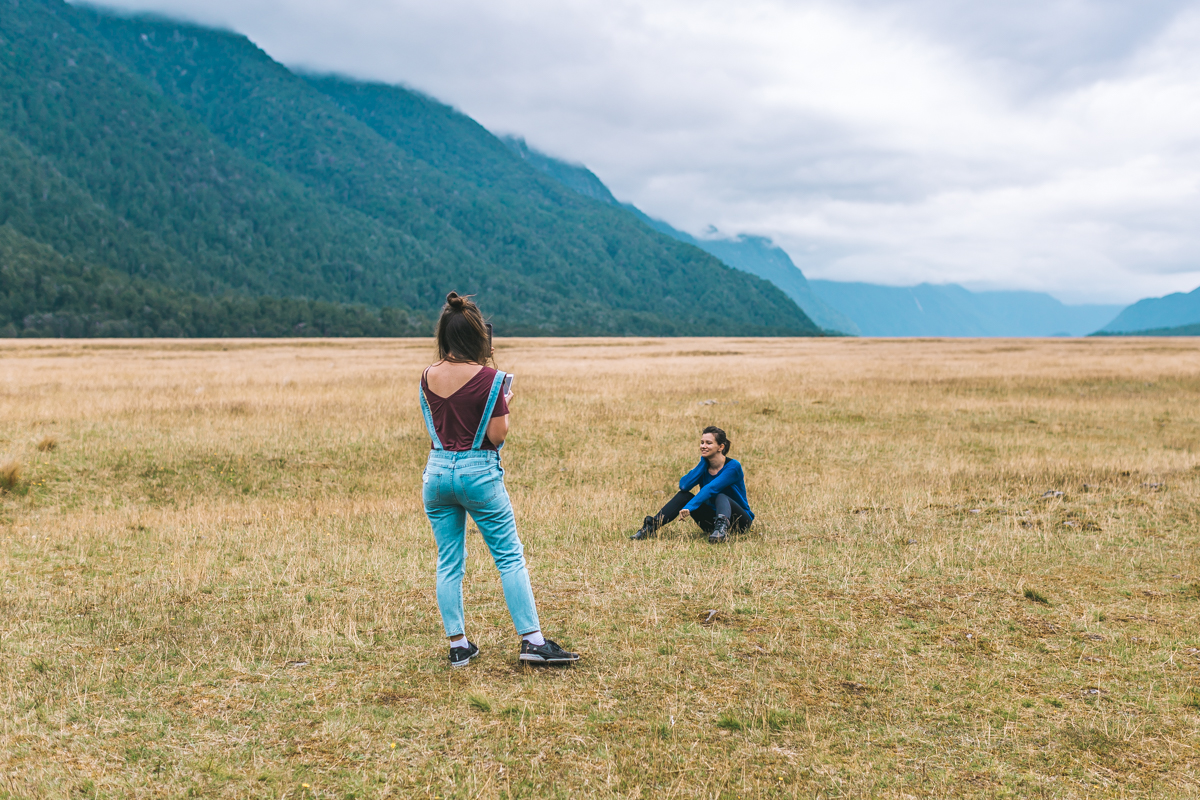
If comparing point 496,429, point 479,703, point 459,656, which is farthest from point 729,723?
point 496,429

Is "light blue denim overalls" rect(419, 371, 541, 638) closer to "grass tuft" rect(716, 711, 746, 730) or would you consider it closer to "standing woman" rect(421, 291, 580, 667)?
"standing woman" rect(421, 291, 580, 667)

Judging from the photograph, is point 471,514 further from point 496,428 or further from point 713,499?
point 713,499

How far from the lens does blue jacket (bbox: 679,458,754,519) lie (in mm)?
10797

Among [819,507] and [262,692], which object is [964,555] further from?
[262,692]

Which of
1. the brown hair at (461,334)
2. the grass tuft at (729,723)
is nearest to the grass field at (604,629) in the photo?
the grass tuft at (729,723)

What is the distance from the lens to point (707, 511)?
1108 centimetres

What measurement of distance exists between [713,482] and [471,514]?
223 inches

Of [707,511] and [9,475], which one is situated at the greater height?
[707,511]

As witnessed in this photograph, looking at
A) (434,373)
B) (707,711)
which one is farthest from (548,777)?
(434,373)

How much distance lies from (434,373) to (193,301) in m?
205

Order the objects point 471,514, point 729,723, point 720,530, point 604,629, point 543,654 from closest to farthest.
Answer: point 729,723 < point 471,514 < point 543,654 < point 604,629 < point 720,530

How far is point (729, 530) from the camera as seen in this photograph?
11.2 meters

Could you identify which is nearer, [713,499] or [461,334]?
[461,334]

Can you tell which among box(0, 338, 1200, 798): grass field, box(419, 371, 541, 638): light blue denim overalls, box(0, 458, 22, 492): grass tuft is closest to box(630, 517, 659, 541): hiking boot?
box(0, 338, 1200, 798): grass field
